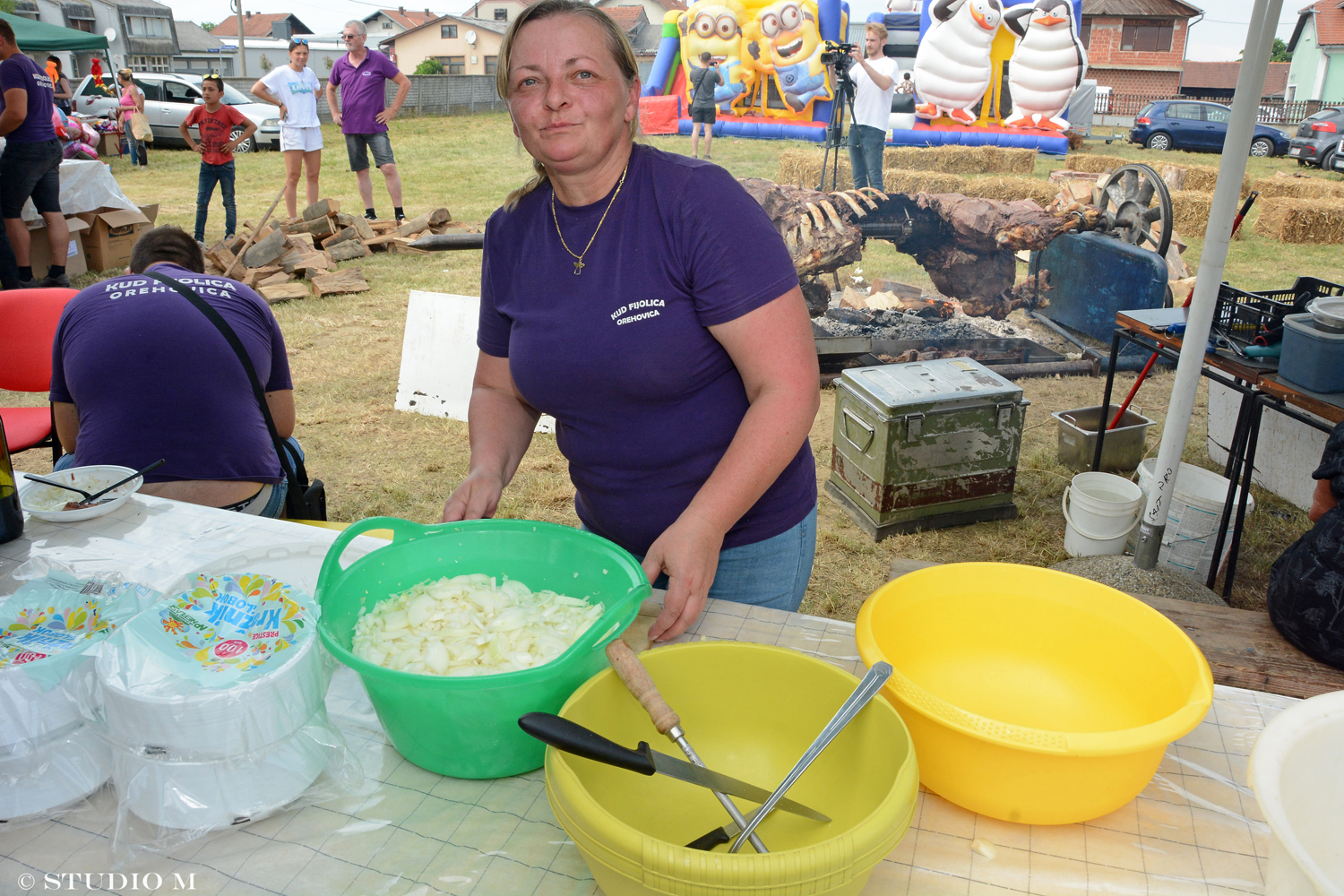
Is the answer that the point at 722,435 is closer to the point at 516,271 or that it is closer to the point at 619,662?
the point at 516,271

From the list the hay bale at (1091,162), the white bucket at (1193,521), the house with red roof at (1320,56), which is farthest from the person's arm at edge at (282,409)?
the house with red roof at (1320,56)

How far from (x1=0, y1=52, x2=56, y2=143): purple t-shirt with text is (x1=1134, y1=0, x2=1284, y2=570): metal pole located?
24.7ft

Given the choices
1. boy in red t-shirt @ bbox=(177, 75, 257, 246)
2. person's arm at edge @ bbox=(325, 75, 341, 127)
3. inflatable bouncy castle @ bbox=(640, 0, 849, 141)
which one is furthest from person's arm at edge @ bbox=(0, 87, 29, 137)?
inflatable bouncy castle @ bbox=(640, 0, 849, 141)

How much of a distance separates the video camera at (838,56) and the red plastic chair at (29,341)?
5.41m

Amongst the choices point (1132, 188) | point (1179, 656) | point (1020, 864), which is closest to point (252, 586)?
point (1020, 864)

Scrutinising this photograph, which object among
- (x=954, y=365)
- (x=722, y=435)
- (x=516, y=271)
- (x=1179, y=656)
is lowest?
(x=954, y=365)

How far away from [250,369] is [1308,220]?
12.0 metres

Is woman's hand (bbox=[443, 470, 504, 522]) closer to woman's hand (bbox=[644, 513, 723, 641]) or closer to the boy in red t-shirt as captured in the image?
woman's hand (bbox=[644, 513, 723, 641])

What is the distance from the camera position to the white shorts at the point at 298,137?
8.27 meters

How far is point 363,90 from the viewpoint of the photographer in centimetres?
828

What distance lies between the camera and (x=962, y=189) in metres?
7.36

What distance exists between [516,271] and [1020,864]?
46.8 inches

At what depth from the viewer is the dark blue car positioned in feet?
48.3

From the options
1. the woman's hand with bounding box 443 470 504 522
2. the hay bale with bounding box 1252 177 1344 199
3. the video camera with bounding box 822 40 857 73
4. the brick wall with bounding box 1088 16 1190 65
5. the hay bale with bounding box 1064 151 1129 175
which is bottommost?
the hay bale with bounding box 1252 177 1344 199
